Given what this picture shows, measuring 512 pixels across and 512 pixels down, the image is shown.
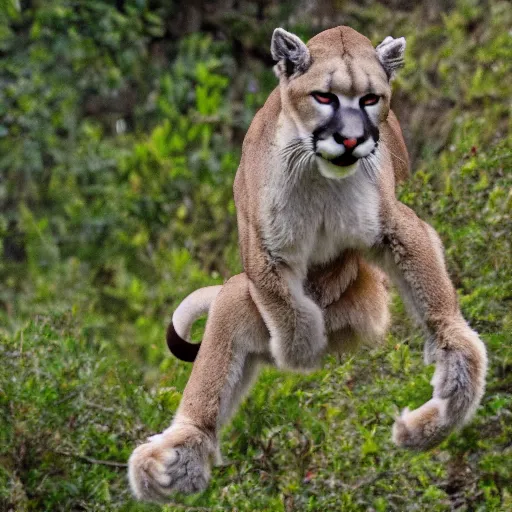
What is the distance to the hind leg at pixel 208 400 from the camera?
4.78 meters

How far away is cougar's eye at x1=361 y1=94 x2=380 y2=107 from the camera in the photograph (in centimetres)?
429

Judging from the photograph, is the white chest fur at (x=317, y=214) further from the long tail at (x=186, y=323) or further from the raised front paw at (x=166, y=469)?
the raised front paw at (x=166, y=469)

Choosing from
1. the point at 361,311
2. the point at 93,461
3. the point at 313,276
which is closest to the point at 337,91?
the point at 313,276

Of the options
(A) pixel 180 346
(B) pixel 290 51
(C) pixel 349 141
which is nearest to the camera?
(C) pixel 349 141

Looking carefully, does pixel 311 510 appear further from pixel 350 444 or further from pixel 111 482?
pixel 111 482

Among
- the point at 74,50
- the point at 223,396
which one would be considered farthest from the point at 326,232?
the point at 74,50

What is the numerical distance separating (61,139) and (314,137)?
23.1 ft

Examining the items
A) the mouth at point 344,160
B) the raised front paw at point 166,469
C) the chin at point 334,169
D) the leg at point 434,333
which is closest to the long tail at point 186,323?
the raised front paw at point 166,469

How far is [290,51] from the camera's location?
450 cm

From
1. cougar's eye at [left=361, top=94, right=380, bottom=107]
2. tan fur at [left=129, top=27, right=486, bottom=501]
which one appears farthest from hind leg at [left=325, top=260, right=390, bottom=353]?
cougar's eye at [left=361, top=94, right=380, bottom=107]

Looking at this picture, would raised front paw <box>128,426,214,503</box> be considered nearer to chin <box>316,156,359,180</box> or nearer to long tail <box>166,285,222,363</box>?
long tail <box>166,285,222,363</box>

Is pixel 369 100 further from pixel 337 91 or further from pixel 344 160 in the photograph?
pixel 344 160

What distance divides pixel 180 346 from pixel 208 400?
2.00ft

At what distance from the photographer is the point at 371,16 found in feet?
32.5
